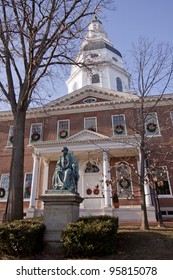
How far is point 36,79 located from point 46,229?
7.75m

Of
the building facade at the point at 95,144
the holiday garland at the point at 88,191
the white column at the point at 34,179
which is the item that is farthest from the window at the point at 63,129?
the holiday garland at the point at 88,191

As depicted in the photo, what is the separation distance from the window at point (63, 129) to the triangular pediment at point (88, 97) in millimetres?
1998

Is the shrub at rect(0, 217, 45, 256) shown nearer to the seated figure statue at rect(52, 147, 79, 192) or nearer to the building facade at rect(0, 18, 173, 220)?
the seated figure statue at rect(52, 147, 79, 192)

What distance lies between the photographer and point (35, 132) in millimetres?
21094

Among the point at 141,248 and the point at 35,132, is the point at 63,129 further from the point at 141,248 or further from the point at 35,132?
the point at 141,248

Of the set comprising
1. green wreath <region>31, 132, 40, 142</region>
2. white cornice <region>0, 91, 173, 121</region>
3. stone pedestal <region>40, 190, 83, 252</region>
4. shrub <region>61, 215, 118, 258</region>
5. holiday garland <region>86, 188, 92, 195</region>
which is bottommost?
shrub <region>61, 215, 118, 258</region>

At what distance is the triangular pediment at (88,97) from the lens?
21453mm

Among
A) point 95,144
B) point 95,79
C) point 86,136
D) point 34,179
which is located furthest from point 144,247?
point 95,79

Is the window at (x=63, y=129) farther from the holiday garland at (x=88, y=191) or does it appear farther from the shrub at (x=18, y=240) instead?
the shrub at (x=18, y=240)

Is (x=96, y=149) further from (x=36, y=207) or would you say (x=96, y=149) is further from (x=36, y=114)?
(x=36, y=114)

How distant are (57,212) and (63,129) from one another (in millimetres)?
13784

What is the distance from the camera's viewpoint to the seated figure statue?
8.12 metres

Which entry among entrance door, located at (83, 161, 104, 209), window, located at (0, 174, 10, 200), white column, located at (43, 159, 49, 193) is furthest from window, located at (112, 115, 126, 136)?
window, located at (0, 174, 10, 200)
